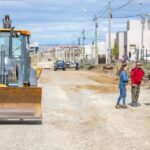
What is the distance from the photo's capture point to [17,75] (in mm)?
17984

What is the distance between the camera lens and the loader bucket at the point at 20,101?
52.0 ft

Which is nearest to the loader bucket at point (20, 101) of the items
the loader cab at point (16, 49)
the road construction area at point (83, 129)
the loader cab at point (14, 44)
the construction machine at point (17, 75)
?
the construction machine at point (17, 75)

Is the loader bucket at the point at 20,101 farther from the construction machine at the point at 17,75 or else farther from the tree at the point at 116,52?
the tree at the point at 116,52

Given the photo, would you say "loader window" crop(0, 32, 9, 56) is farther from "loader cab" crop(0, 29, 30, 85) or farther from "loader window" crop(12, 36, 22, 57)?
"loader window" crop(12, 36, 22, 57)

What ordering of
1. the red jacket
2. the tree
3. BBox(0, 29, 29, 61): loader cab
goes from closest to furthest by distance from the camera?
BBox(0, 29, 29, 61): loader cab < the red jacket < the tree

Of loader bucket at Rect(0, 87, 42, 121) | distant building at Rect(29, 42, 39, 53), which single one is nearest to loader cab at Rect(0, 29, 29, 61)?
distant building at Rect(29, 42, 39, 53)

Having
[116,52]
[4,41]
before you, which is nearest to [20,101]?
[4,41]

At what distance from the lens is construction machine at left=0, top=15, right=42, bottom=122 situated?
15.9 m

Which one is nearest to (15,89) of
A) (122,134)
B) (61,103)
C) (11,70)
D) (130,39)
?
(11,70)

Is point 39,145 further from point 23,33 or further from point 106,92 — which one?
point 106,92

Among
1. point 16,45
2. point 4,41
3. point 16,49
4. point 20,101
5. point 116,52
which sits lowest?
point 20,101

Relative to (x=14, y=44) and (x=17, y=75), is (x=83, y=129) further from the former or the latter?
(x=14, y=44)

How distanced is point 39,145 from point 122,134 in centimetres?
280

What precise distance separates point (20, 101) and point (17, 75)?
7.10ft
